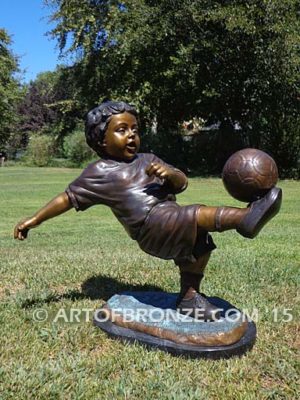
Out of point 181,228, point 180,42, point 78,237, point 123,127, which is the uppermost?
point 180,42

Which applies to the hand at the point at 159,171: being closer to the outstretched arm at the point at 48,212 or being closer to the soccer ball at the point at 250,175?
the soccer ball at the point at 250,175

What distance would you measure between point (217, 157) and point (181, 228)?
74.2ft

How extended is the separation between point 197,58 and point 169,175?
17.3 m

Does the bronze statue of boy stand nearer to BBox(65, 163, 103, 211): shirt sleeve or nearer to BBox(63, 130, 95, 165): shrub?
BBox(65, 163, 103, 211): shirt sleeve

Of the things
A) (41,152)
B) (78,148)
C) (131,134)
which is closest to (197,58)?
(78,148)

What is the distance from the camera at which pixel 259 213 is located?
2791 millimetres

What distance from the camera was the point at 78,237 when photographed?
858cm

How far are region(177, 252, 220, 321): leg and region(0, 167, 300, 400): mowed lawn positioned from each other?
34 cm

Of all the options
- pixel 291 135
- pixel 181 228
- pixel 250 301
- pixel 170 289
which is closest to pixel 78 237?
pixel 170 289

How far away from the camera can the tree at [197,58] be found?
1783 cm

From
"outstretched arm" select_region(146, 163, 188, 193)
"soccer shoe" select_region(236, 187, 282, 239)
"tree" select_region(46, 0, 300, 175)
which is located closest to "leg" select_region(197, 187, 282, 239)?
"soccer shoe" select_region(236, 187, 282, 239)

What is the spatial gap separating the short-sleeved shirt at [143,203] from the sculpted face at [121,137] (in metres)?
0.08

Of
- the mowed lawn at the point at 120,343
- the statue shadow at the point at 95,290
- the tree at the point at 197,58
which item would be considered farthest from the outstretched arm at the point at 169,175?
the tree at the point at 197,58

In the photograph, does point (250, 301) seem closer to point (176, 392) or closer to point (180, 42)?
point (176, 392)
